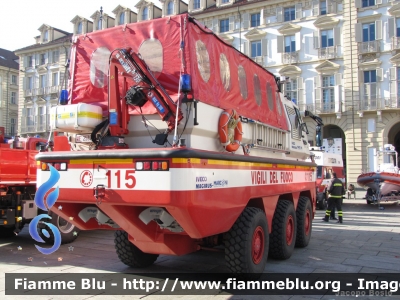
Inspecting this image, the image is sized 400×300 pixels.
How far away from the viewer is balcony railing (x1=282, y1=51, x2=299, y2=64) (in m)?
33.8

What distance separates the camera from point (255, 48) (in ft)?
117

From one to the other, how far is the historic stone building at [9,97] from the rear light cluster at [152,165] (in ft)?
174

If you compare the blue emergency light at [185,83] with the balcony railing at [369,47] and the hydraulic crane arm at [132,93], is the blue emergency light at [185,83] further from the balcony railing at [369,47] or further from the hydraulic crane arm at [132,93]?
the balcony railing at [369,47]

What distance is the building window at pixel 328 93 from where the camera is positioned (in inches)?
1282

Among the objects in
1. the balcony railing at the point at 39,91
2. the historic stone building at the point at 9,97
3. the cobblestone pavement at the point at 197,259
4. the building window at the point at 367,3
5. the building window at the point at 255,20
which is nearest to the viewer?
the cobblestone pavement at the point at 197,259

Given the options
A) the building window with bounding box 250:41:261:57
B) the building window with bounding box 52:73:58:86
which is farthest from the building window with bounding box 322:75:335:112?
the building window with bounding box 52:73:58:86

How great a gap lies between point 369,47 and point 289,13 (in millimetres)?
7100

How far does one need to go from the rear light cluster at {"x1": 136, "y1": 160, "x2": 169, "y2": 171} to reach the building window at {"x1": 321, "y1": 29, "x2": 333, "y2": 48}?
31.4m

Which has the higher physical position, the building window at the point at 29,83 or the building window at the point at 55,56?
the building window at the point at 55,56

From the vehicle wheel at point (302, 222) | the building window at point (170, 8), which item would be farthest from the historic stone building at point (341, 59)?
the vehicle wheel at point (302, 222)

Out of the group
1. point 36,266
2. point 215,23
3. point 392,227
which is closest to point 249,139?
point 36,266

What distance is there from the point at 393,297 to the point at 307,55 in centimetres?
3023

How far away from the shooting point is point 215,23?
37.0 meters

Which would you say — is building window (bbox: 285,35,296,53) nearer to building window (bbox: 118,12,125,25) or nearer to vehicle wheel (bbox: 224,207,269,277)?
building window (bbox: 118,12,125,25)
